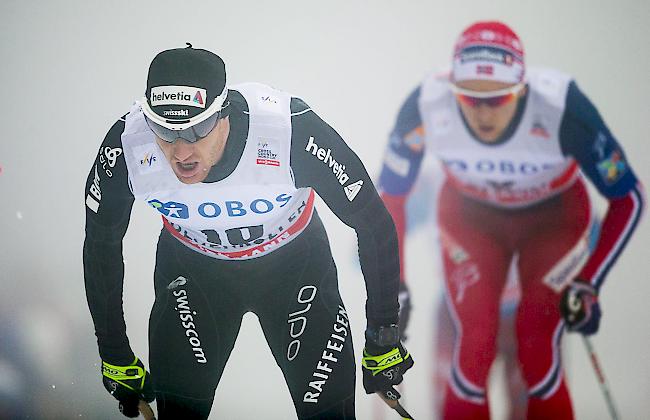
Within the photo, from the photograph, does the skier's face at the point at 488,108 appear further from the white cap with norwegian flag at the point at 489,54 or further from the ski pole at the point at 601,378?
the ski pole at the point at 601,378

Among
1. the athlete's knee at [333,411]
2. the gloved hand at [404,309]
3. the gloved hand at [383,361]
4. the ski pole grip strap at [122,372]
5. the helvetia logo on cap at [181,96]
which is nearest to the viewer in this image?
the helvetia logo on cap at [181,96]

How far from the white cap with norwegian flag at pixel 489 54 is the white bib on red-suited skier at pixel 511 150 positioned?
0.31 ft

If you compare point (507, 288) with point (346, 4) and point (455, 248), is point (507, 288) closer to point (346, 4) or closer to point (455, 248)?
point (455, 248)

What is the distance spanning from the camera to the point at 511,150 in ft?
10.5

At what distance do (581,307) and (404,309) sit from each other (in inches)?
31.4

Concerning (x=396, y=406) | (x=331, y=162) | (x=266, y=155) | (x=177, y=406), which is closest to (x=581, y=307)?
(x=396, y=406)

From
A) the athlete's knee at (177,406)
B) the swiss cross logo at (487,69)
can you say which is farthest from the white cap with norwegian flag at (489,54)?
the athlete's knee at (177,406)

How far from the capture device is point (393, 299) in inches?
106

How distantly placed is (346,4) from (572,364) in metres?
1.96

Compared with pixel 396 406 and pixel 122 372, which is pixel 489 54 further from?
pixel 122 372

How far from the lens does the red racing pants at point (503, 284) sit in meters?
3.28

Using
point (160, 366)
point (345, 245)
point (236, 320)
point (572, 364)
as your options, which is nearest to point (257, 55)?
point (345, 245)

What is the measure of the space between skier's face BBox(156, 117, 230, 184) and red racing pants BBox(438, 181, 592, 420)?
4.14 feet

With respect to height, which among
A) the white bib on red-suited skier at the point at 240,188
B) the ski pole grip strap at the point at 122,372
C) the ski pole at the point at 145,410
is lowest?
the ski pole at the point at 145,410
